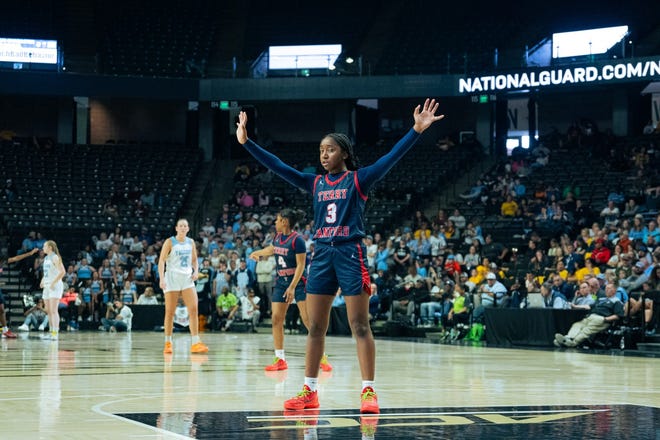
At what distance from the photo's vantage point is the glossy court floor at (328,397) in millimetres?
6375

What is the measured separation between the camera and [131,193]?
1394 inches

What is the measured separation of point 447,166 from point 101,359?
2343 cm

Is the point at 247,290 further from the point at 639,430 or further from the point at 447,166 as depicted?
the point at 639,430

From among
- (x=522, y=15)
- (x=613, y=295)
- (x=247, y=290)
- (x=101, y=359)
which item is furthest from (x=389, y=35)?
(x=101, y=359)

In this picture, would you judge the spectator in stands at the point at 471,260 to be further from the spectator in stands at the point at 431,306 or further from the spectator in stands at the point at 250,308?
the spectator in stands at the point at 250,308

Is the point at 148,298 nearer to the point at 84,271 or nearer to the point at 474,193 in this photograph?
the point at 84,271

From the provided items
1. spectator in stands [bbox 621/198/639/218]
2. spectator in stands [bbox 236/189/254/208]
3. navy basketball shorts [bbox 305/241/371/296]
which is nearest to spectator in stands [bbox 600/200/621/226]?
spectator in stands [bbox 621/198/639/218]

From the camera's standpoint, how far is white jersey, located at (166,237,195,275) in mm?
15852

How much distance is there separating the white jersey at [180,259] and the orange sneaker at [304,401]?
27.9ft

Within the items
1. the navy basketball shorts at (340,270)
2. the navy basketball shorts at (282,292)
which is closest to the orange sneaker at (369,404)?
the navy basketball shorts at (340,270)

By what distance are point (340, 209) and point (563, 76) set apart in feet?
89.4

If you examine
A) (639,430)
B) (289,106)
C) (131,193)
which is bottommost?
(639,430)

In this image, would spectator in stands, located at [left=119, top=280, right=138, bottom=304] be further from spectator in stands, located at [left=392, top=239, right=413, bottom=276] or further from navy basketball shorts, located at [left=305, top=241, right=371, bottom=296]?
navy basketball shorts, located at [left=305, top=241, right=371, bottom=296]

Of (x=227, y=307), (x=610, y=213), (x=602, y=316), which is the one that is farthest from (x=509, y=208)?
(x=602, y=316)
